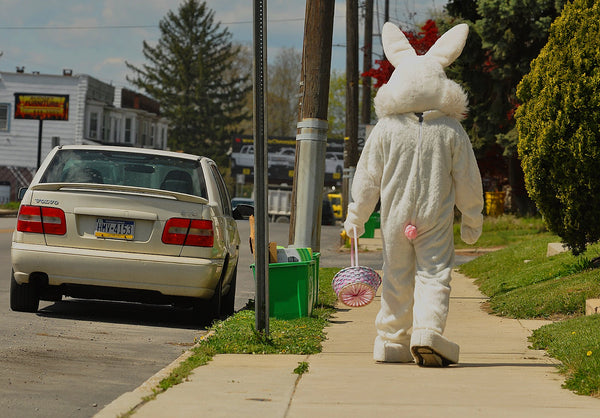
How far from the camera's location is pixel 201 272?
9484 mm

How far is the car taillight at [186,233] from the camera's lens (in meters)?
9.53

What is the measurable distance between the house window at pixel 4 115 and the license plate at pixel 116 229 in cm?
5582

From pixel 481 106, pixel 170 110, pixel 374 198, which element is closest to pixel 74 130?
pixel 170 110

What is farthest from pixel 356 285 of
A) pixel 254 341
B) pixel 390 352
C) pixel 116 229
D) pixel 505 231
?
pixel 505 231

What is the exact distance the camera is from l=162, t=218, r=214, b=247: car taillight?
375 inches

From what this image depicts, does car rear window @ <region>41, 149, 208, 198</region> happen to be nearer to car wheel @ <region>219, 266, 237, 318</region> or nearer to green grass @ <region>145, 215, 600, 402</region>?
car wheel @ <region>219, 266, 237, 318</region>

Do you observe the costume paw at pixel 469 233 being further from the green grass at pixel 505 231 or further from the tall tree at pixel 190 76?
the tall tree at pixel 190 76

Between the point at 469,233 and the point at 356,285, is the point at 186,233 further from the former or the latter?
the point at 469,233

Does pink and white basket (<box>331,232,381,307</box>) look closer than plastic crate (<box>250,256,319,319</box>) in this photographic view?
Yes

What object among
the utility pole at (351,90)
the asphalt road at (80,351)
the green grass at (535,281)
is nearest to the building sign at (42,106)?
the utility pole at (351,90)

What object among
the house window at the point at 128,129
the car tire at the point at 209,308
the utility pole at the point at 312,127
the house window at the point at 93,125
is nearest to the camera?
the car tire at the point at 209,308

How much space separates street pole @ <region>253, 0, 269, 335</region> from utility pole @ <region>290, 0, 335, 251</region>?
11.0 feet

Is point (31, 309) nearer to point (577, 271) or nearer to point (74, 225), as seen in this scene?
point (74, 225)

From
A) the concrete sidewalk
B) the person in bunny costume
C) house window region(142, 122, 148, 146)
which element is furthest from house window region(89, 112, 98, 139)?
the person in bunny costume
